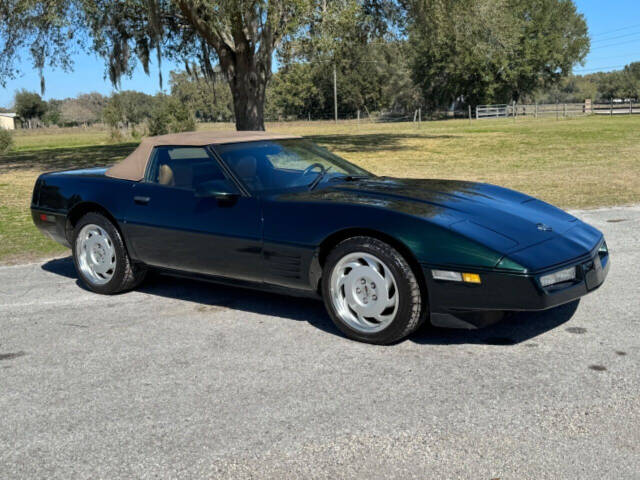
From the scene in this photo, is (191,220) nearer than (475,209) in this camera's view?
No

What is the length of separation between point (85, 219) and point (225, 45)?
52.8ft

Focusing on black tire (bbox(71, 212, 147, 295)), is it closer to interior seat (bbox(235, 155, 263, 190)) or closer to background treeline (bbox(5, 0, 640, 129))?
interior seat (bbox(235, 155, 263, 190))

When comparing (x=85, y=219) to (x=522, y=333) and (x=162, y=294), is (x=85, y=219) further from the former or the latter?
(x=522, y=333)

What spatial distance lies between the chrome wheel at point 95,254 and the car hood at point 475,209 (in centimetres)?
200

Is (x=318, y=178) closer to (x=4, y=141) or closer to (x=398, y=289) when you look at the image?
(x=398, y=289)

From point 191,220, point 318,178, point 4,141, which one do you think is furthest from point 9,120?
point 318,178

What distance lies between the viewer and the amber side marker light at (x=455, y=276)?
12.9 ft

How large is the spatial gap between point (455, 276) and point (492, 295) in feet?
0.75

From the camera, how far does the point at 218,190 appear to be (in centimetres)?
490

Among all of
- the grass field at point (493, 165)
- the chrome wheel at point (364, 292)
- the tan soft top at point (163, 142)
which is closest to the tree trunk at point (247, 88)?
the grass field at point (493, 165)

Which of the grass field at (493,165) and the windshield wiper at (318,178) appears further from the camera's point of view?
the grass field at (493,165)

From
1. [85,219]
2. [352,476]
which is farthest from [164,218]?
[352,476]

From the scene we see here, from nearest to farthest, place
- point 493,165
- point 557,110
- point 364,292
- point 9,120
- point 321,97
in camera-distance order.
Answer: point 364,292 < point 493,165 < point 557,110 < point 321,97 < point 9,120

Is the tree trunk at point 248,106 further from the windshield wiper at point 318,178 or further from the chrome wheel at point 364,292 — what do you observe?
the chrome wheel at point 364,292
